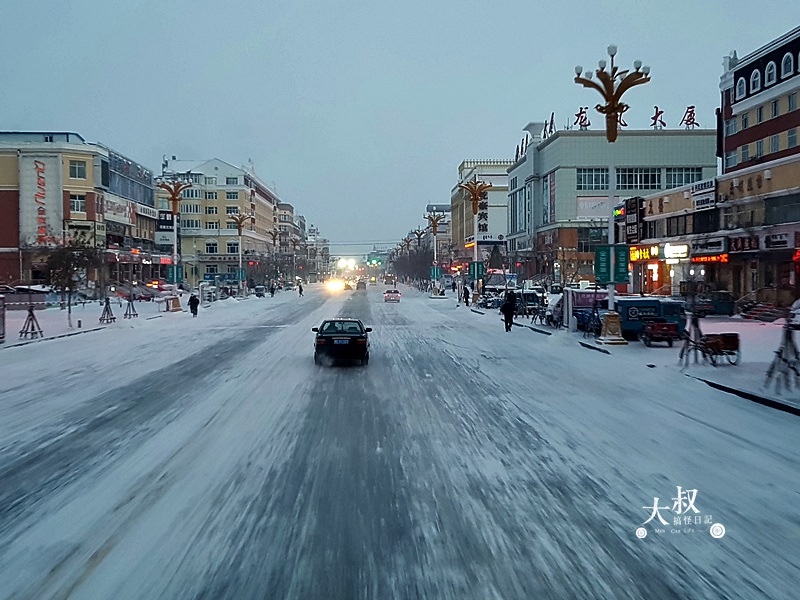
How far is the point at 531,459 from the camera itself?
373 inches

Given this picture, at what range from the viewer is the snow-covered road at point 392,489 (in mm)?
5691

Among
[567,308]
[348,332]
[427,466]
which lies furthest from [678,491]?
[567,308]

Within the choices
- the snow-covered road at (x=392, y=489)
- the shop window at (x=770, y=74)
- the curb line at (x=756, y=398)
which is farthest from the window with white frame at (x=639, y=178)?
the curb line at (x=756, y=398)

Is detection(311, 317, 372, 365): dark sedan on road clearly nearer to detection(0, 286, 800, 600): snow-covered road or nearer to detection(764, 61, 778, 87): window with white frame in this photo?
detection(0, 286, 800, 600): snow-covered road

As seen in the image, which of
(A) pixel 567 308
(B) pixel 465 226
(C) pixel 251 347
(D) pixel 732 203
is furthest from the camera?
(B) pixel 465 226

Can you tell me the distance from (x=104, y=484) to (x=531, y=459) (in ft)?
17.6

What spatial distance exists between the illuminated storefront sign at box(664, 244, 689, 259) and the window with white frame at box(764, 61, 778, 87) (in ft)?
38.6

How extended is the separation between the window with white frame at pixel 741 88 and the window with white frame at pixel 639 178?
38684 mm

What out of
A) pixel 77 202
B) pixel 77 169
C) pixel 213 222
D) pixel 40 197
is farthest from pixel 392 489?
pixel 213 222

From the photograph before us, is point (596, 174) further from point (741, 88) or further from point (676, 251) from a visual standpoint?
point (676, 251)

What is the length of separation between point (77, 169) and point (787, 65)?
211ft

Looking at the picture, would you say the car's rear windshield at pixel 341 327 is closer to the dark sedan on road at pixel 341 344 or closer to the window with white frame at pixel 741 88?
the dark sedan on road at pixel 341 344

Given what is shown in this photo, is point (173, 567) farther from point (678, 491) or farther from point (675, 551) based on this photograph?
point (678, 491)

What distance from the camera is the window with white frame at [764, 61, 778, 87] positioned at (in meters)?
45.8
